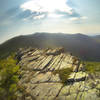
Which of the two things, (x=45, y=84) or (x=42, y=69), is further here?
(x=42, y=69)

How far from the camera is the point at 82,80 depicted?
21.2 meters

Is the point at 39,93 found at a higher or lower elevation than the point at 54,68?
lower

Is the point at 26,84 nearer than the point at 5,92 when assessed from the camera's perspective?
No

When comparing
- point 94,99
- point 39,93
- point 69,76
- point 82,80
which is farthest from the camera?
point 69,76

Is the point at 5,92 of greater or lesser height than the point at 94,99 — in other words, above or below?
above

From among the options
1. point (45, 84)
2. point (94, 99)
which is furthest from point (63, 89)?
point (94, 99)

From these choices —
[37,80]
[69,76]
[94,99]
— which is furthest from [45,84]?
[94,99]

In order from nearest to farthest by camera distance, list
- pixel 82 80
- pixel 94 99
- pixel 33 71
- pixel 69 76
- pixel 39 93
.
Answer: pixel 94 99
pixel 39 93
pixel 82 80
pixel 69 76
pixel 33 71

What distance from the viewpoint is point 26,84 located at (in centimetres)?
2227

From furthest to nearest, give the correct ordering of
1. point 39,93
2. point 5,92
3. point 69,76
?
point 69,76 → point 39,93 → point 5,92

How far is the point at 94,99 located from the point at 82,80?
5.79 m

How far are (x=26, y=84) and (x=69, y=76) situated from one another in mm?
11990

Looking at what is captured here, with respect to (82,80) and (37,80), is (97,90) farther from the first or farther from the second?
(37,80)

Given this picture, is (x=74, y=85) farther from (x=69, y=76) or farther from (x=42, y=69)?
(x=42, y=69)
